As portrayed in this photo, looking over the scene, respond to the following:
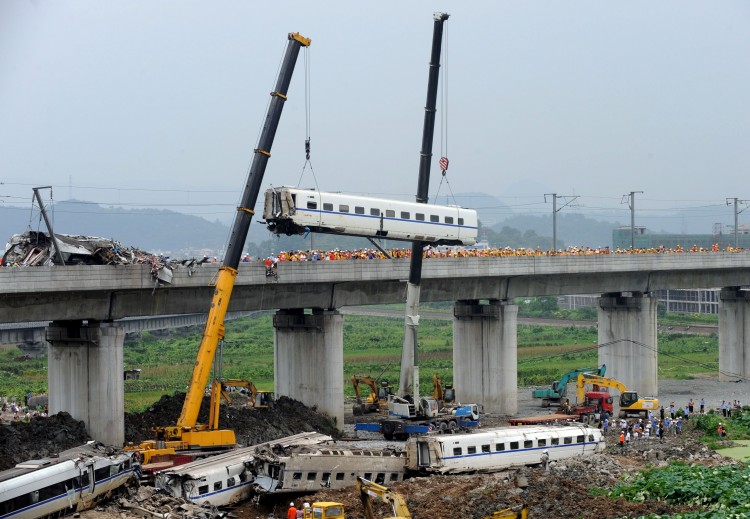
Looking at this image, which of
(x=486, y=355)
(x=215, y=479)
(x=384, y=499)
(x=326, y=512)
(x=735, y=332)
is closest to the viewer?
(x=384, y=499)

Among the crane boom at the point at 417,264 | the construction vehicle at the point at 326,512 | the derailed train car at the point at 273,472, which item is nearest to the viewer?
the construction vehicle at the point at 326,512

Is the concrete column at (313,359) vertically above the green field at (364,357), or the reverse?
the concrete column at (313,359)

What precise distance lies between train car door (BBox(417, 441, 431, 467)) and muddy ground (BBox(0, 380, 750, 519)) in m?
1.03

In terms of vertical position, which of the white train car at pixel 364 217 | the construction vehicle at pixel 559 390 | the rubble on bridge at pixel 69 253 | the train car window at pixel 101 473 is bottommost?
the construction vehicle at pixel 559 390

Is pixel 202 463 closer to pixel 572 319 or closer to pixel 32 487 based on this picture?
pixel 32 487

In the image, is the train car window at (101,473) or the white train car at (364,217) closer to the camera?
the train car window at (101,473)

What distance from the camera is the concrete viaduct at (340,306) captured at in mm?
55312

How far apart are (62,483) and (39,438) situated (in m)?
12.6

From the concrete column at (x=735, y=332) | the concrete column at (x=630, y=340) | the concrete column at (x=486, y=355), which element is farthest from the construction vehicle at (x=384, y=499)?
the concrete column at (x=735, y=332)

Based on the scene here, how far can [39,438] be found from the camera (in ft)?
173

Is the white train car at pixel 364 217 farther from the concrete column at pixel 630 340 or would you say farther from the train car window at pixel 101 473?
the concrete column at pixel 630 340

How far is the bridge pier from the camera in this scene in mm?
55281

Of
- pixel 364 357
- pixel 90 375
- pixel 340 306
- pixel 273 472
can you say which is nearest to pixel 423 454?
pixel 273 472

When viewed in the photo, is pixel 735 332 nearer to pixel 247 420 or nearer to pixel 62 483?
pixel 247 420
